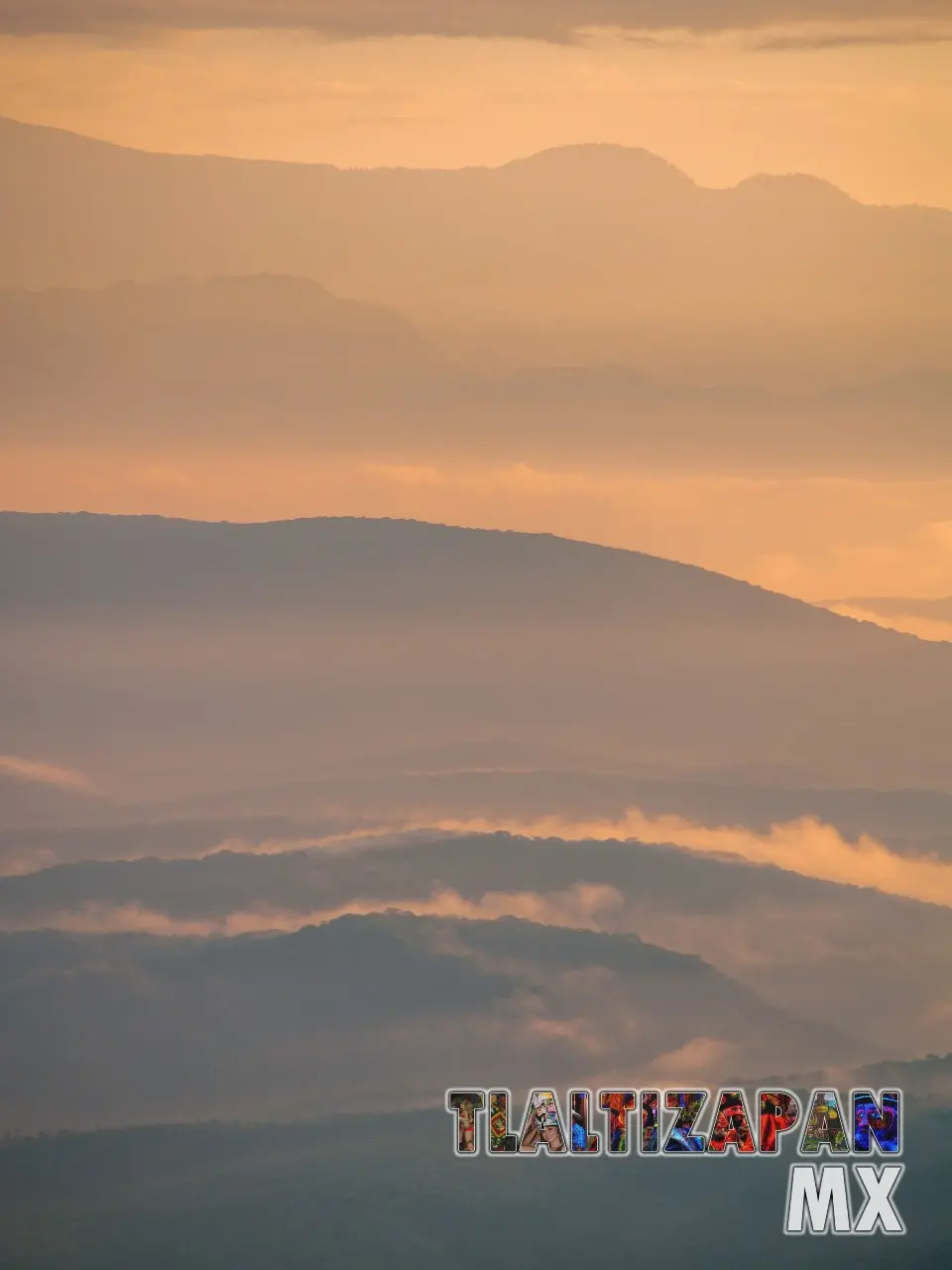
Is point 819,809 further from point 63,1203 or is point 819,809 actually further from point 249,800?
point 63,1203

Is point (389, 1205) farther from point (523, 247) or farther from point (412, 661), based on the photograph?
point (523, 247)

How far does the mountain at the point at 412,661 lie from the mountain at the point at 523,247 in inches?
29.1

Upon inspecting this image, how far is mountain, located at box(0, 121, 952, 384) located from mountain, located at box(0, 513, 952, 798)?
2.42 ft

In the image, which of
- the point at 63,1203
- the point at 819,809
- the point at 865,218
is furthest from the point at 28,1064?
the point at 865,218

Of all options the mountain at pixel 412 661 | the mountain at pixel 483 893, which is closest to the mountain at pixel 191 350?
the mountain at pixel 412 661

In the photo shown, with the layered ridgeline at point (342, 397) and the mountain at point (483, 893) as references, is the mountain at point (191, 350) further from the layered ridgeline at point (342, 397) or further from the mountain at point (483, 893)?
the mountain at point (483, 893)

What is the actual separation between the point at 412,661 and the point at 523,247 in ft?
4.57

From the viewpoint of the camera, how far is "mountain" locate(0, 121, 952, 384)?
18.7 ft

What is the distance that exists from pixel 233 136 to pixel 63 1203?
11.3ft

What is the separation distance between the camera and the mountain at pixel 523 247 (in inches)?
225

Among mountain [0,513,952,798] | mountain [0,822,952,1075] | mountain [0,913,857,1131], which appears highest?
mountain [0,513,952,798]

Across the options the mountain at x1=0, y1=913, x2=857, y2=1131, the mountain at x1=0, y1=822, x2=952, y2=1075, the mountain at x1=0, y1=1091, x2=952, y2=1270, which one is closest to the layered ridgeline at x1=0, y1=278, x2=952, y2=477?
the mountain at x1=0, y1=822, x2=952, y2=1075

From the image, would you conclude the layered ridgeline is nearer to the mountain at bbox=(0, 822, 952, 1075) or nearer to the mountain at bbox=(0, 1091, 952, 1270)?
the mountain at bbox=(0, 822, 952, 1075)

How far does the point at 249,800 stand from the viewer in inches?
224
